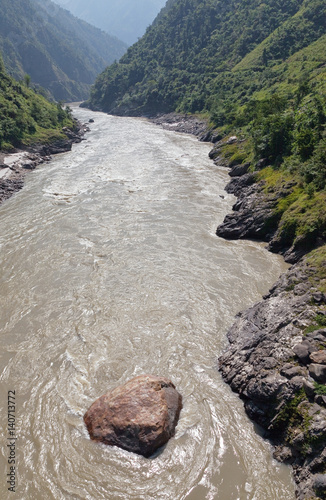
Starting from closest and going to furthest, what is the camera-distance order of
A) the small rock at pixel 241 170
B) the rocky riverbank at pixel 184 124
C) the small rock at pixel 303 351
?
the small rock at pixel 303 351 < the small rock at pixel 241 170 < the rocky riverbank at pixel 184 124

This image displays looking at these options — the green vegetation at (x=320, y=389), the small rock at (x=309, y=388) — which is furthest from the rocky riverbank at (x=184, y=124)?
the green vegetation at (x=320, y=389)

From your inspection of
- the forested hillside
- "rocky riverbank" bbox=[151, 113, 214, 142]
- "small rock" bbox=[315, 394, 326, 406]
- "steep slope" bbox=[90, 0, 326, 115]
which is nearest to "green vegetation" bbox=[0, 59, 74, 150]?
"rocky riverbank" bbox=[151, 113, 214, 142]

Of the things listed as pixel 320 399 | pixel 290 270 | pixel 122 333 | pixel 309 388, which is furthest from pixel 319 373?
pixel 122 333

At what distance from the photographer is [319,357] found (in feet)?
51.4

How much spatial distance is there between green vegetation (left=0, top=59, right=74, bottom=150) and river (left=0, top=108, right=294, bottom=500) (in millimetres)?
35126

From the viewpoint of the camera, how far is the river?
1400 cm

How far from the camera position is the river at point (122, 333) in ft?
45.9

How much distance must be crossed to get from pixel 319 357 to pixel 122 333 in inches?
490

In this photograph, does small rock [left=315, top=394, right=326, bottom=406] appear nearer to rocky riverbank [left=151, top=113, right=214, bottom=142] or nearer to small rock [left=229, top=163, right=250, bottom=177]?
small rock [left=229, top=163, right=250, bottom=177]

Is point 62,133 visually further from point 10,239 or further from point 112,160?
point 10,239

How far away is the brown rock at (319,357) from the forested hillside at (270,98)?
14.8 metres

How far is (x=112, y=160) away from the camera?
70125 mm

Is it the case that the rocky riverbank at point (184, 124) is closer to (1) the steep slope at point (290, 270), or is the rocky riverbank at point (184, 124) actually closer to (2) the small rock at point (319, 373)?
(1) the steep slope at point (290, 270)

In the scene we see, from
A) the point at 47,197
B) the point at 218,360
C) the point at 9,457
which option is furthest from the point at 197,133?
the point at 9,457
